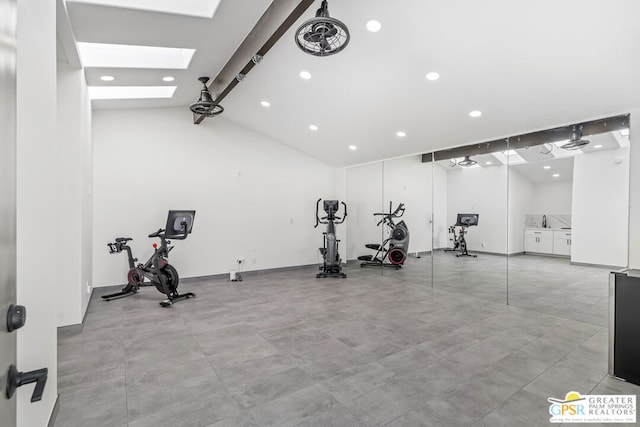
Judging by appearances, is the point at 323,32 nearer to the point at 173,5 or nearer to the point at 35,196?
the point at 173,5

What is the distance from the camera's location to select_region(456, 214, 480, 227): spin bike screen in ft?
18.8

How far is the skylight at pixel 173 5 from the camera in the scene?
2.78 metres

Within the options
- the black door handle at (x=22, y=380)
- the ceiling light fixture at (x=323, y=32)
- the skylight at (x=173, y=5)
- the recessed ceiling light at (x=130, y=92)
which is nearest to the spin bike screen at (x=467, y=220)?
the ceiling light fixture at (x=323, y=32)

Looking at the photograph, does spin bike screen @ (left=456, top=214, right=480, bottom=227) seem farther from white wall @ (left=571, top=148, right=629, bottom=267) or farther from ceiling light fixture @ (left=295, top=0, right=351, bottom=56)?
ceiling light fixture @ (left=295, top=0, right=351, bottom=56)

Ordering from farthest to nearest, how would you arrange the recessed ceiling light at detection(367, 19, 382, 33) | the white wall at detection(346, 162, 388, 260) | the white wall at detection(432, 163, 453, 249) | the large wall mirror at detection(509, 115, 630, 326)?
the white wall at detection(346, 162, 388, 260), the white wall at detection(432, 163, 453, 249), the large wall mirror at detection(509, 115, 630, 326), the recessed ceiling light at detection(367, 19, 382, 33)

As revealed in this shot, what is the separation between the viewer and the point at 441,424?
85.1 inches

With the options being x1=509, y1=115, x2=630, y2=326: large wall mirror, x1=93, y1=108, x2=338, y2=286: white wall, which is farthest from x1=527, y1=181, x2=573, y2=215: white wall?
x1=93, y1=108, x2=338, y2=286: white wall

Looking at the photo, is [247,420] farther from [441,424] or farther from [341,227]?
[341,227]

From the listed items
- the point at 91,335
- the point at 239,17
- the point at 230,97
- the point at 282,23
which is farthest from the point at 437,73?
the point at 91,335

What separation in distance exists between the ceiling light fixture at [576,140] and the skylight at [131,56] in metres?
5.13

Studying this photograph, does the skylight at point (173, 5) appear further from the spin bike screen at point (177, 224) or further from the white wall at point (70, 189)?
the spin bike screen at point (177, 224)

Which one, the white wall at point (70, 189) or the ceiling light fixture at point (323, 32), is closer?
the ceiling light fixture at point (323, 32)

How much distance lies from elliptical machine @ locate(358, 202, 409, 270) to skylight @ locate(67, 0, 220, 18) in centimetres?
522

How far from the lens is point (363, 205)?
8.05 m
